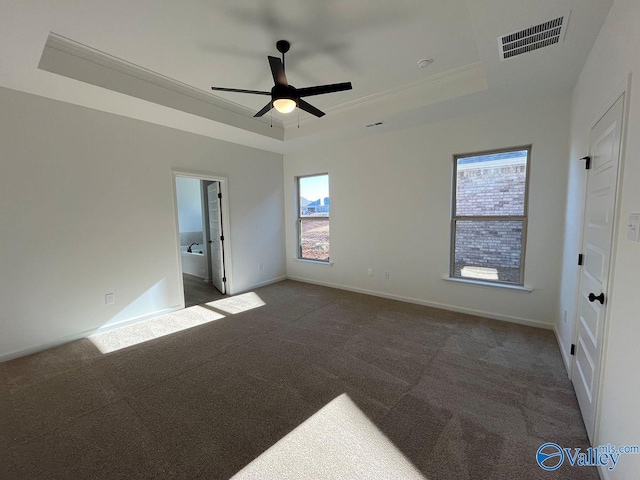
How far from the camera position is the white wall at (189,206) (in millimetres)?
7672

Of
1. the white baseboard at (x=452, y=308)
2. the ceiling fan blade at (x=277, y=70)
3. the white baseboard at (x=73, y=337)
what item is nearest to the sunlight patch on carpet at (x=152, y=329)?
the white baseboard at (x=73, y=337)

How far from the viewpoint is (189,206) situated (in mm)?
7809

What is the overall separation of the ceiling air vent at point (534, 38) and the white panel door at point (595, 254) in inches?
30.4

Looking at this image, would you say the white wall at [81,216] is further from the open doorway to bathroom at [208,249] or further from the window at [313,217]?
the window at [313,217]

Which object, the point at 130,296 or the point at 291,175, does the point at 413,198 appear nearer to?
the point at 291,175

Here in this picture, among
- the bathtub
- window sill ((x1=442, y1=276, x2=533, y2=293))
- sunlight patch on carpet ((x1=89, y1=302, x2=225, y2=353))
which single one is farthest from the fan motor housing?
the bathtub

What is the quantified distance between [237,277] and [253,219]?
1158 millimetres

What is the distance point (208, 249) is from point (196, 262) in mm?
883

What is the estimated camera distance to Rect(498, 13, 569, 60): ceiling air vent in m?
1.96

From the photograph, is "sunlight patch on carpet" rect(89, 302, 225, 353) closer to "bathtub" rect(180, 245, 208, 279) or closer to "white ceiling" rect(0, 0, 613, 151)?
"bathtub" rect(180, 245, 208, 279)

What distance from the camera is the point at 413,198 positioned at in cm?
418

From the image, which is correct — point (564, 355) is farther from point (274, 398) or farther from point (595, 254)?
point (274, 398)
